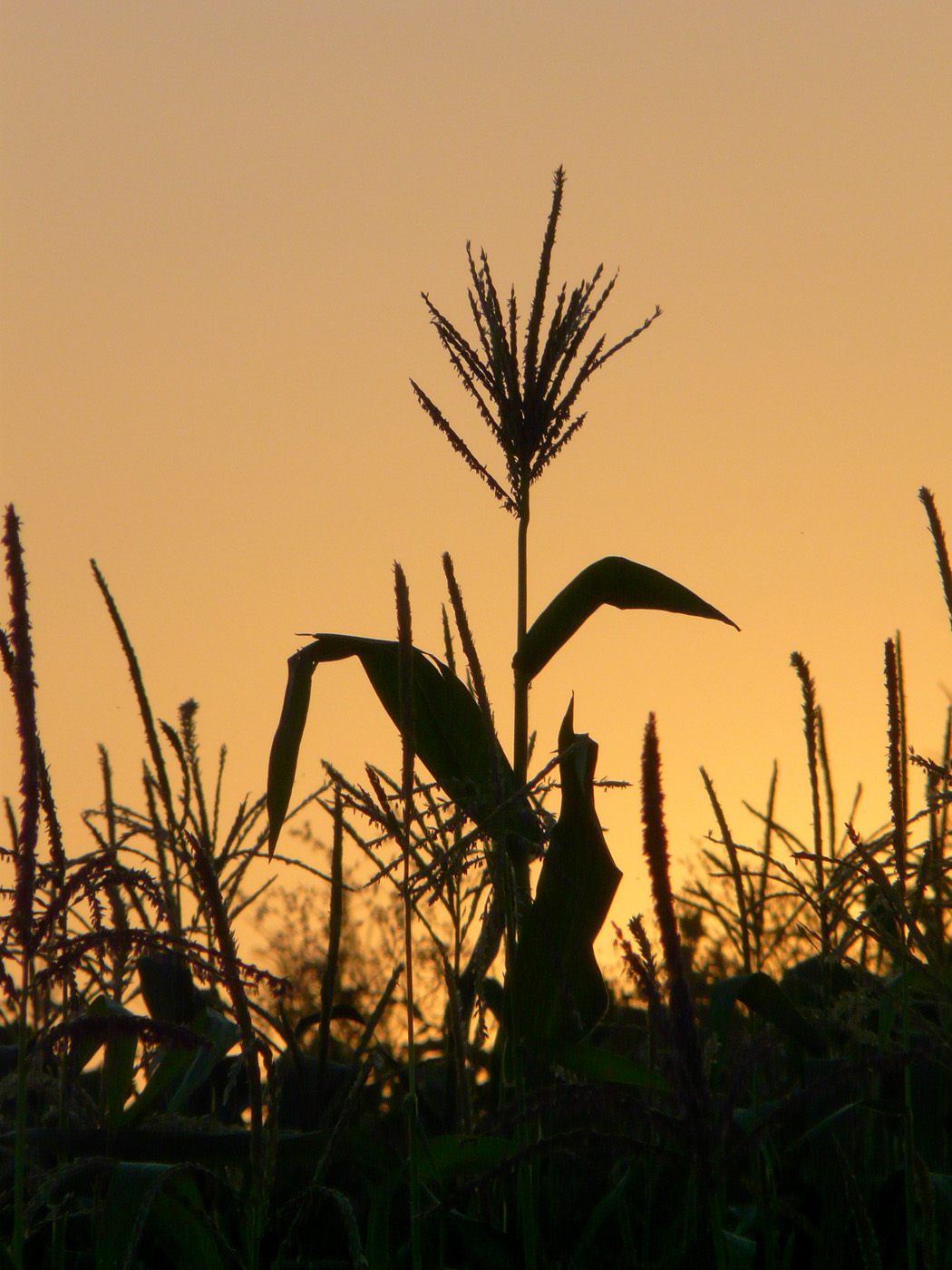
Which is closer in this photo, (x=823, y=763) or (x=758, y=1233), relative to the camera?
(x=758, y=1233)

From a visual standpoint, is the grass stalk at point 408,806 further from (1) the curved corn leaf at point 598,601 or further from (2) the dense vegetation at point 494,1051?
(1) the curved corn leaf at point 598,601

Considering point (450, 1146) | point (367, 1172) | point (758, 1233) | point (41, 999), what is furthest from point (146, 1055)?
point (758, 1233)

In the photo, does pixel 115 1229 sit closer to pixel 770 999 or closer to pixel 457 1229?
pixel 457 1229

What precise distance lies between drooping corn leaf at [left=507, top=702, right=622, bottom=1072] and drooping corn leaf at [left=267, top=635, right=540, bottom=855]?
0.31m

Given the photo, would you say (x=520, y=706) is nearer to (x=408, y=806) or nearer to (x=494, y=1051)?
(x=494, y=1051)

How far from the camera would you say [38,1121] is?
164 centimetres

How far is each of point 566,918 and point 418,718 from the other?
51cm

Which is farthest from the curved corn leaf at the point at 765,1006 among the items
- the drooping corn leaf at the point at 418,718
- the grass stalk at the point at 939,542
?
the grass stalk at the point at 939,542


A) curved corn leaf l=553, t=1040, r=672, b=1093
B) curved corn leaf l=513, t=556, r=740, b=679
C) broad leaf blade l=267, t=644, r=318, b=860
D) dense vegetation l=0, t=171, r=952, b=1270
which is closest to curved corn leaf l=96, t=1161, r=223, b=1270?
dense vegetation l=0, t=171, r=952, b=1270

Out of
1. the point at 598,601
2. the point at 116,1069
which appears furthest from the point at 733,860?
the point at 116,1069

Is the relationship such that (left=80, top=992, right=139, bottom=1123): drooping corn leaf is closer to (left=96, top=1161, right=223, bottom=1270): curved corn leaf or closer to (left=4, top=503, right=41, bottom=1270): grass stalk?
(left=96, top=1161, right=223, bottom=1270): curved corn leaf

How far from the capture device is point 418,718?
6.59 ft

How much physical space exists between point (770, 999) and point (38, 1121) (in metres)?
1.09

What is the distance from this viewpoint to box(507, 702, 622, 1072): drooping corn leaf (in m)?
1.58
